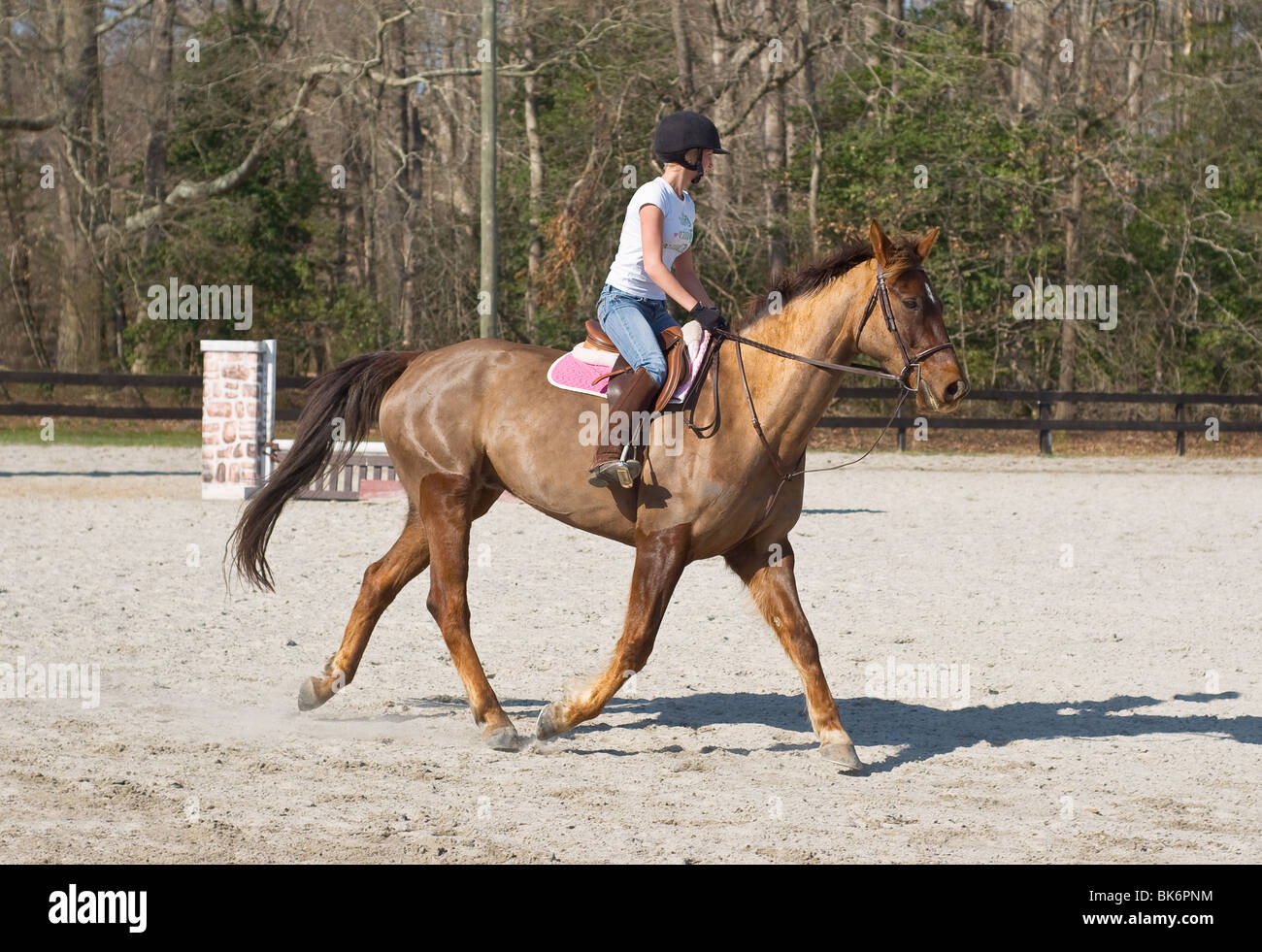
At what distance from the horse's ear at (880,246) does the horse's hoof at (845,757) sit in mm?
2008

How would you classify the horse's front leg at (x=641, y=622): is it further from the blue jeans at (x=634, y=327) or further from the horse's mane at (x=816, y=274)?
the horse's mane at (x=816, y=274)

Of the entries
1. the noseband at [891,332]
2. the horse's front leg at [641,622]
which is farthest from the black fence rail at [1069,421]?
the horse's front leg at [641,622]

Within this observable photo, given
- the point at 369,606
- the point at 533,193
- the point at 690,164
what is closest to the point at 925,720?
the point at 369,606

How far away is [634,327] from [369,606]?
74.5 inches

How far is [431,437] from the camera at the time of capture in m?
6.58

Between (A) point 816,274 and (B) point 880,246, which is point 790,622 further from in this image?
(B) point 880,246

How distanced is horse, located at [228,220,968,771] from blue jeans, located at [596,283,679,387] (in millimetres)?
270

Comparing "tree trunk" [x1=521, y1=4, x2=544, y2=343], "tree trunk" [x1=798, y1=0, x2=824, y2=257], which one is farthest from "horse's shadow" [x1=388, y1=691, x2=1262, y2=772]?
"tree trunk" [x1=521, y1=4, x2=544, y2=343]

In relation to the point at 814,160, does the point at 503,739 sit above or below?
below

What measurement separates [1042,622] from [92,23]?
2534 centimetres

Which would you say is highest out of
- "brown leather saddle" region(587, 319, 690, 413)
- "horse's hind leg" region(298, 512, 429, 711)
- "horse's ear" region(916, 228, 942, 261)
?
"horse's ear" region(916, 228, 942, 261)

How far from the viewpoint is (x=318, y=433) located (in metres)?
7.07

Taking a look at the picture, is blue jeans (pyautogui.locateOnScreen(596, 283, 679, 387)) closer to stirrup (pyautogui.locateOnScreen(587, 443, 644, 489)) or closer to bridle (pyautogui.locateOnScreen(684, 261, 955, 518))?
bridle (pyautogui.locateOnScreen(684, 261, 955, 518))

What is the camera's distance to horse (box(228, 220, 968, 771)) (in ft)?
19.1
